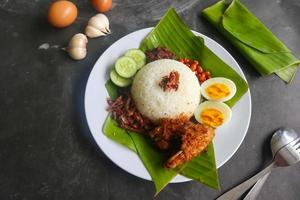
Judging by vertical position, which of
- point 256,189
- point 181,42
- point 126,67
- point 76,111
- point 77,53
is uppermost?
point 181,42

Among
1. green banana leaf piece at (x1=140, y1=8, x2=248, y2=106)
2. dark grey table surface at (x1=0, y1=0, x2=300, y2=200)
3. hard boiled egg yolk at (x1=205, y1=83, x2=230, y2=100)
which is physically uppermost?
green banana leaf piece at (x1=140, y1=8, x2=248, y2=106)

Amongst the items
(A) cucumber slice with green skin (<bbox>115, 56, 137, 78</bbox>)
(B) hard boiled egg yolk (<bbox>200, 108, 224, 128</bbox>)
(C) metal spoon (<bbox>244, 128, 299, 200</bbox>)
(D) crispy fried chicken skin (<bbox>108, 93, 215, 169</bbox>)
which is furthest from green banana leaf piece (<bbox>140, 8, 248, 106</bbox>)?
(C) metal spoon (<bbox>244, 128, 299, 200</bbox>)

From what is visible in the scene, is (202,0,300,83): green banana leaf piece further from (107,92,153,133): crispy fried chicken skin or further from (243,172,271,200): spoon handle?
(107,92,153,133): crispy fried chicken skin

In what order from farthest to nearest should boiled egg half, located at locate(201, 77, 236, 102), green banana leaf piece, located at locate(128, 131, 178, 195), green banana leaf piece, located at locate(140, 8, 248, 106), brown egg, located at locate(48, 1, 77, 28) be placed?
brown egg, located at locate(48, 1, 77, 28)
green banana leaf piece, located at locate(140, 8, 248, 106)
boiled egg half, located at locate(201, 77, 236, 102)
green banana leaf piece, located at locate(128, 131, 178, 195)

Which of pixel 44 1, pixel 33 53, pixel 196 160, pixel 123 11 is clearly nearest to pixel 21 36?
pixel 33 53

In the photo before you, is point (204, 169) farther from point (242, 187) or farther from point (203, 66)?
point (203, 66)

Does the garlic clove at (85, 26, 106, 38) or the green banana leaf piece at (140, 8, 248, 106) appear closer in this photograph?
the green banana leaf piece at (140, 8, 248, 106)

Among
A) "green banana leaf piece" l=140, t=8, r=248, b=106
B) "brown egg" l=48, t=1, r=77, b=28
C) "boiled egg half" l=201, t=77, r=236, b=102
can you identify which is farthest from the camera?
"brown egg" l=48, t=1, r=77, b=28

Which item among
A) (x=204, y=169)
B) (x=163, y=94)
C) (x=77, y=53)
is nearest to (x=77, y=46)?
(x=77, y=53)
